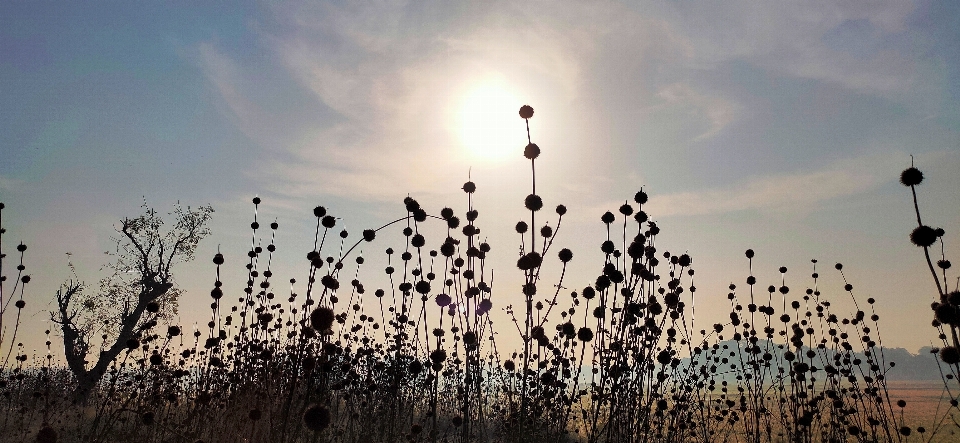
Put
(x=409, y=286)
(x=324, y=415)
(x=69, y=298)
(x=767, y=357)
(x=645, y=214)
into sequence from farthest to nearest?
(x=69, y=298)
(x=767, y=357)
(x=409, y=286)
(x=645, y=214)
(x=324, y=415)

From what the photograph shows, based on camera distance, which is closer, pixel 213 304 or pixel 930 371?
pixel 213 304

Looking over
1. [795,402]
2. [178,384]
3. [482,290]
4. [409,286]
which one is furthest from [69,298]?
[795,402]

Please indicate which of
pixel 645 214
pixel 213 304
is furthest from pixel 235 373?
pixel 645 214

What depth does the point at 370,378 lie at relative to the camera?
8.73 metres

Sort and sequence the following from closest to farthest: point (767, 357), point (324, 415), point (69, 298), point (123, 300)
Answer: point (324, 415)
point (767, 357)
point (69, 298)
point (123, 300)

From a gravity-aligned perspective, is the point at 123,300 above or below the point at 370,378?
above

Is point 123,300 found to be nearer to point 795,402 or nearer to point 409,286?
point 409,286

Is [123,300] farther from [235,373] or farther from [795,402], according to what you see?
[795,402]

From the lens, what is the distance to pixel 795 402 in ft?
23.3

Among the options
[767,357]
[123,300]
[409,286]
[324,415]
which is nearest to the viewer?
[324,415]

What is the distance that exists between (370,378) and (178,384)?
9.90 feet

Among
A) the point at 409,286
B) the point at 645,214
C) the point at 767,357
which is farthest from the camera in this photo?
the point at 767,357

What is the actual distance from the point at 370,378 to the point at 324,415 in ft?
17.2

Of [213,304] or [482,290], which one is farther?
[213,304]
